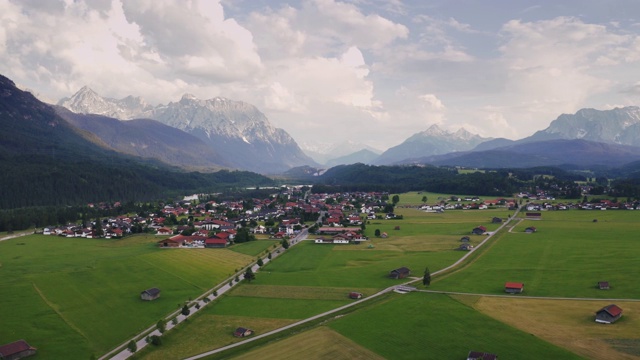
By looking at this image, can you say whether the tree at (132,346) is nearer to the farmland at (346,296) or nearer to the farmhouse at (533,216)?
the farmland at (346,296)

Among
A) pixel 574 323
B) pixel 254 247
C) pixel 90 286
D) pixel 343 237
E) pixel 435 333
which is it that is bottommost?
pixel 435 333

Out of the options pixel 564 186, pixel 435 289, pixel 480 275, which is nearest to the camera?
pixel 435 289

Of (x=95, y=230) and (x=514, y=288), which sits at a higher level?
(x=95, y=230)

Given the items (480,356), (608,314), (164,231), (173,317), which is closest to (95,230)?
(164,231)

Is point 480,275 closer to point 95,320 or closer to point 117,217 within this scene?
point 95,320

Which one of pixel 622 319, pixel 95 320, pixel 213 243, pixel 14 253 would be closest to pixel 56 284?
pixel 95 320

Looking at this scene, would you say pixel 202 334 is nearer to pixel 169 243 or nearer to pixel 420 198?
pixel 169 243

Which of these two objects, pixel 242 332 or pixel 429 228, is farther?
pixel 429 228
